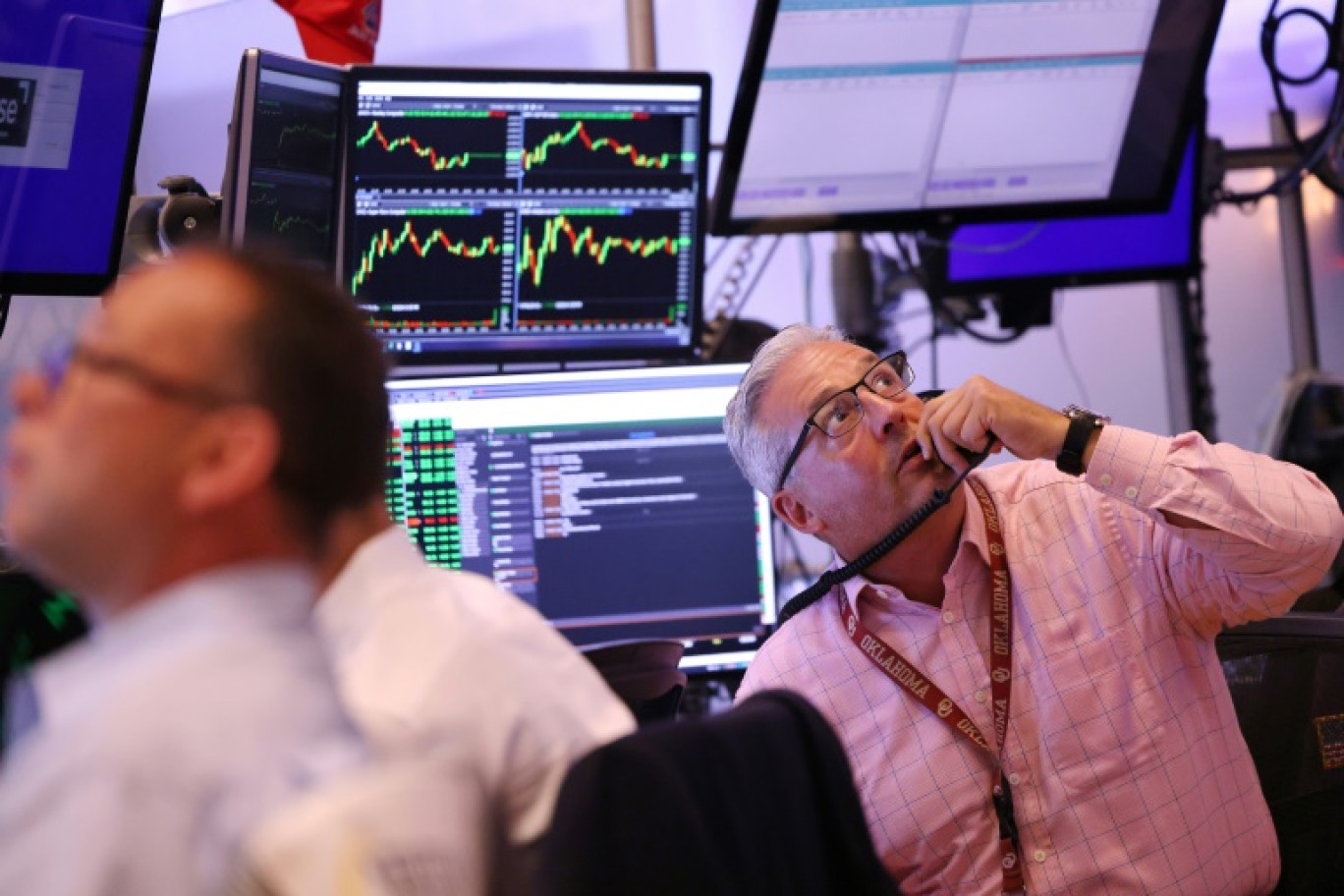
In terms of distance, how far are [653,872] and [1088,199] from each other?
2.37m

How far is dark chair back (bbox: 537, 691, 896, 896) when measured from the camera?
0.90m

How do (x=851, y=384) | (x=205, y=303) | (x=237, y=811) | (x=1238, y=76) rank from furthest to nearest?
(x=1238, y=76)
(x=851, y=384)
(x=205, y=303)
(x=237, y=811)

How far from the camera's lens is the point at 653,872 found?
0.92 m

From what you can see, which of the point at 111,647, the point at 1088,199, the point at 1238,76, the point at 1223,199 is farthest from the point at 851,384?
the point at 1238,76

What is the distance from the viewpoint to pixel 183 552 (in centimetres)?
82

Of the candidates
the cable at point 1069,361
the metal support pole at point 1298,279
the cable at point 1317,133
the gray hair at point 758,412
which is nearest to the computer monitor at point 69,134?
the gray hair at point 758,412

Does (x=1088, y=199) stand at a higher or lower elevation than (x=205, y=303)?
higher

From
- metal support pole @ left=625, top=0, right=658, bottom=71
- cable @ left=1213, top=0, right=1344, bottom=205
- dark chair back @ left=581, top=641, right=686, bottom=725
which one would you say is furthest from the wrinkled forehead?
cable @ left=1213, top=0, right=1344, bottom=205

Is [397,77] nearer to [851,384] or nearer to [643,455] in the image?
[643,455]

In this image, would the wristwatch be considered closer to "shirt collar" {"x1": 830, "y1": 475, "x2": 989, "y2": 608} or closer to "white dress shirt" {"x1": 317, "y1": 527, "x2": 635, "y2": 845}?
"shirt collar" {"x1": 830, "y1": 475, "x2": 989, "y2": 608}

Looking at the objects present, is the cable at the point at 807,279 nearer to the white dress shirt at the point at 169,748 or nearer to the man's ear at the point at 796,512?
the man's ear at the point at 796,512

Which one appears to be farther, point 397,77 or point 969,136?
point 969,136

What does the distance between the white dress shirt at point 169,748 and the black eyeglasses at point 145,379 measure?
0.10m

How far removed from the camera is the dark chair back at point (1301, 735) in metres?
2.08
